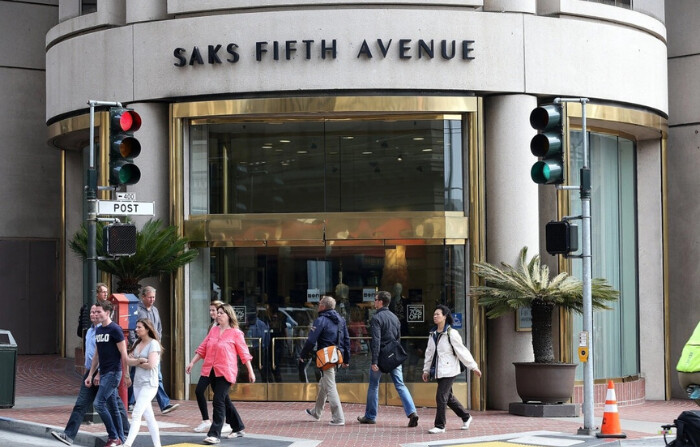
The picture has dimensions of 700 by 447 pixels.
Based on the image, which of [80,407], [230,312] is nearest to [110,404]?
[80,407]

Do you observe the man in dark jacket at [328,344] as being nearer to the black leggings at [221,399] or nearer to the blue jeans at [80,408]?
the black leggings at [221,399]

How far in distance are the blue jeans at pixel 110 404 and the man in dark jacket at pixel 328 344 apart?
10.6 feet

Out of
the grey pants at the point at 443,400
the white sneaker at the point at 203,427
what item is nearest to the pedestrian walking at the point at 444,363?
the grey pants at the point at 443,400

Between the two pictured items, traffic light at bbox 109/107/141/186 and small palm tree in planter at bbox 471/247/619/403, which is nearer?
traffic light at bbox 109/107/141/186

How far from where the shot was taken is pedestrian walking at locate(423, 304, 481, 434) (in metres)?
16.0

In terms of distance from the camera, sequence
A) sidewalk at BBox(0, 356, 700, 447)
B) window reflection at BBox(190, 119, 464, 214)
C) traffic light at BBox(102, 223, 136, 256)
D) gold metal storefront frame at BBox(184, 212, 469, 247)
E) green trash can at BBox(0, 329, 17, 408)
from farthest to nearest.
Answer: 1. window reflection at BBox(190, 119, 464, 214)
2. gold metal storefront frame at BBox(184, 212, 469, 247)
3. green trash can at BBox(0, 329, 17, 408)
4. traffic light at BBox(102, 223, 136, 256)
5. sidewalk at BBox(0, 356, 700, 447)

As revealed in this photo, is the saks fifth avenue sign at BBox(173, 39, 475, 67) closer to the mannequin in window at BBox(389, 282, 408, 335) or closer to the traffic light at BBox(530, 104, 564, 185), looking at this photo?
the mannequin in window at BBox(389, 282, 408, 335)

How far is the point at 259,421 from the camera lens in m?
17.1

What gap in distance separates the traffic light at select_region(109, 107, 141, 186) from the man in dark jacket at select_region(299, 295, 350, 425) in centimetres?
331

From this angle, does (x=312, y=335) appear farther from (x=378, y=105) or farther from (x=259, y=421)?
(x=378, y=105)

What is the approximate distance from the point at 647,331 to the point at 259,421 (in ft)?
28.1

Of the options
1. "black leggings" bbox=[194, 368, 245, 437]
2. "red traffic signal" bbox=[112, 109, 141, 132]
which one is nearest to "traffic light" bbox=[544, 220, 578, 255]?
"black leggings" bbox=[194, 368, 245, 437]

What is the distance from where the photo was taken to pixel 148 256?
61.6 ft

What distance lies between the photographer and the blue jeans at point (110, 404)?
13.6 metres
